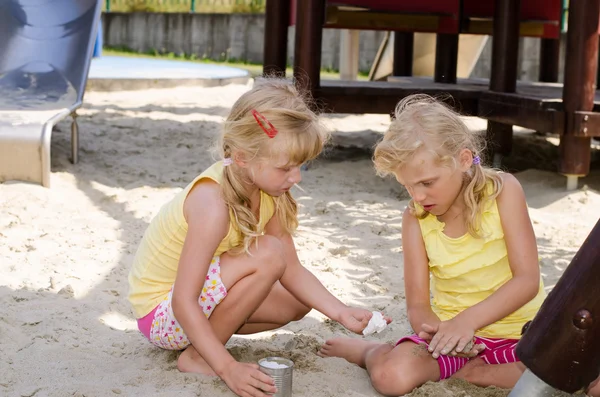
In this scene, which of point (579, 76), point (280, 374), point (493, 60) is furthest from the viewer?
point (493, 60)

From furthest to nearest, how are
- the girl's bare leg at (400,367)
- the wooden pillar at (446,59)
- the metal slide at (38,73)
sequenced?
the wooden pillar at (446,59)
the metal slide at (38,73)
the girl's bare leg at (400,367)

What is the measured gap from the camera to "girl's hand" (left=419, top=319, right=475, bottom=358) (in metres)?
2.54

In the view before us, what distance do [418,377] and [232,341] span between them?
738 mm

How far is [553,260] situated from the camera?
Result: 160 inches

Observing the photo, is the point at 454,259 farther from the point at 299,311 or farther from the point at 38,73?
the point at 38,73

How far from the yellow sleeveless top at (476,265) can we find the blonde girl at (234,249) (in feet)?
1.05

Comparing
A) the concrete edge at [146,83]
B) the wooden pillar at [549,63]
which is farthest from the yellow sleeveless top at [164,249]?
the concrete edge at [146,83]

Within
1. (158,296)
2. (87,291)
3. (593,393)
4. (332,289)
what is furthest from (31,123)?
(593,393)

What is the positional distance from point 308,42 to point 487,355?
12.0ft

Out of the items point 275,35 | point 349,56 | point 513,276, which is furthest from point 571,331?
point 349,56

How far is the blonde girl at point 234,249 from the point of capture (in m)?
2.50

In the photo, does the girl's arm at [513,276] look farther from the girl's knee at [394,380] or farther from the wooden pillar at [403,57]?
the wooden pillar at [403,57]

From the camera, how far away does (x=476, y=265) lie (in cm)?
274

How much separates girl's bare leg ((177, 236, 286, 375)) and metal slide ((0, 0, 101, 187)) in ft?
9.01
